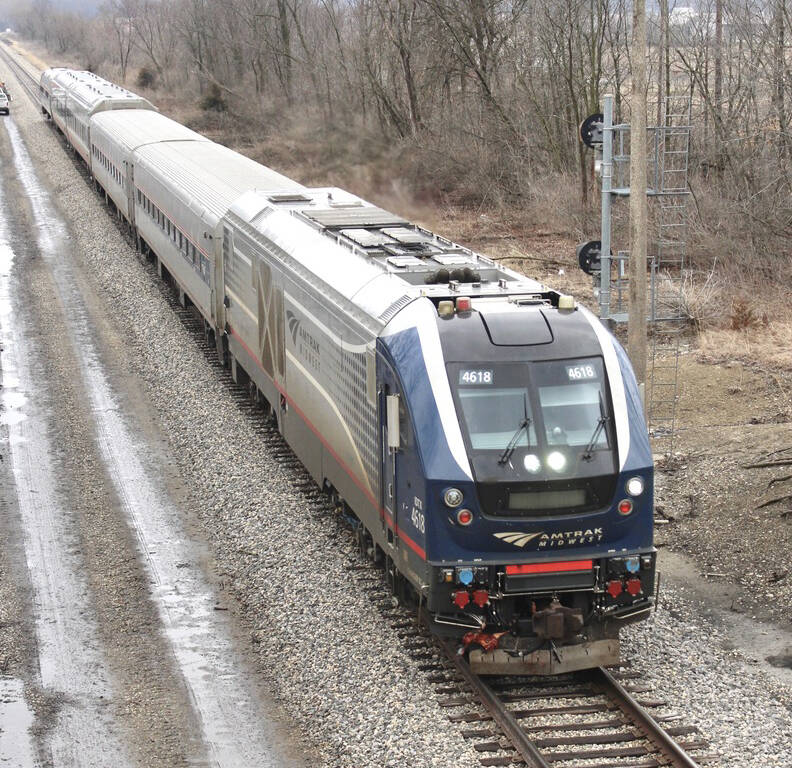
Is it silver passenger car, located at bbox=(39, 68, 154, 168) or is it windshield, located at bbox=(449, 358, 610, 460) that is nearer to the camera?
windshield, located at bbox=(449, 358, 610, 460)

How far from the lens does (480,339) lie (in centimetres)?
984

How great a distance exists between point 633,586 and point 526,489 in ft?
4.11

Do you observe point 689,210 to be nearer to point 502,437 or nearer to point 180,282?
point 180,282

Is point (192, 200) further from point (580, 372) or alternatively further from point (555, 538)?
point (555, 538)

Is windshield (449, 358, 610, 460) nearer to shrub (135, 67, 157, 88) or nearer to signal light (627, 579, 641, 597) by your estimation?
signal light (627, 579, 641, 597)

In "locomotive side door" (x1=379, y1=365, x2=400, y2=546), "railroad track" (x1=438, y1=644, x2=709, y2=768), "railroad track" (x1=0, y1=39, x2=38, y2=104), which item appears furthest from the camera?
"railroad track" (x1=0, y1=39, x2=38, y2=104)

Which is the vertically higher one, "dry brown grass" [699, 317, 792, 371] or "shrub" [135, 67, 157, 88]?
"shrub" [135, 67, 157, 88]

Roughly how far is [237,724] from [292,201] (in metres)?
9.39

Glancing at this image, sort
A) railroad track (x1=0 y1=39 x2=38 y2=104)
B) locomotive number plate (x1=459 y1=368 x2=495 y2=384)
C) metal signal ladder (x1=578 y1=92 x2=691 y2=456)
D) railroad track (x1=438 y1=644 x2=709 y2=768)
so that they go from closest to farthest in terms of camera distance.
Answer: railroad track (x1=438 y1=644 x2=709 y2=768) < locomotive number plate (x1=459 y1=368 x2=495 y2=384) < metal signal ladder (x1=578 y1=92 x2=691 y2=456) < railroad track (x1=0 y1=39 x2=38 y2=104)

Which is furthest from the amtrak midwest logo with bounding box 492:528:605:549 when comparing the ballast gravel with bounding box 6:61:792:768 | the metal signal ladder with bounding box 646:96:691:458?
the metal signal ladder with bounding box 646:96:691:458

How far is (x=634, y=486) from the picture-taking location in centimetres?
963

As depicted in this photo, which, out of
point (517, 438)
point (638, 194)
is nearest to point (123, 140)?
point (638, 194)

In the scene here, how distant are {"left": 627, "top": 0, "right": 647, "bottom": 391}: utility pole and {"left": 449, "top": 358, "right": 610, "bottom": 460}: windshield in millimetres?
3963

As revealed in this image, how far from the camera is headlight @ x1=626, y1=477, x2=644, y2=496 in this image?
961 cm
